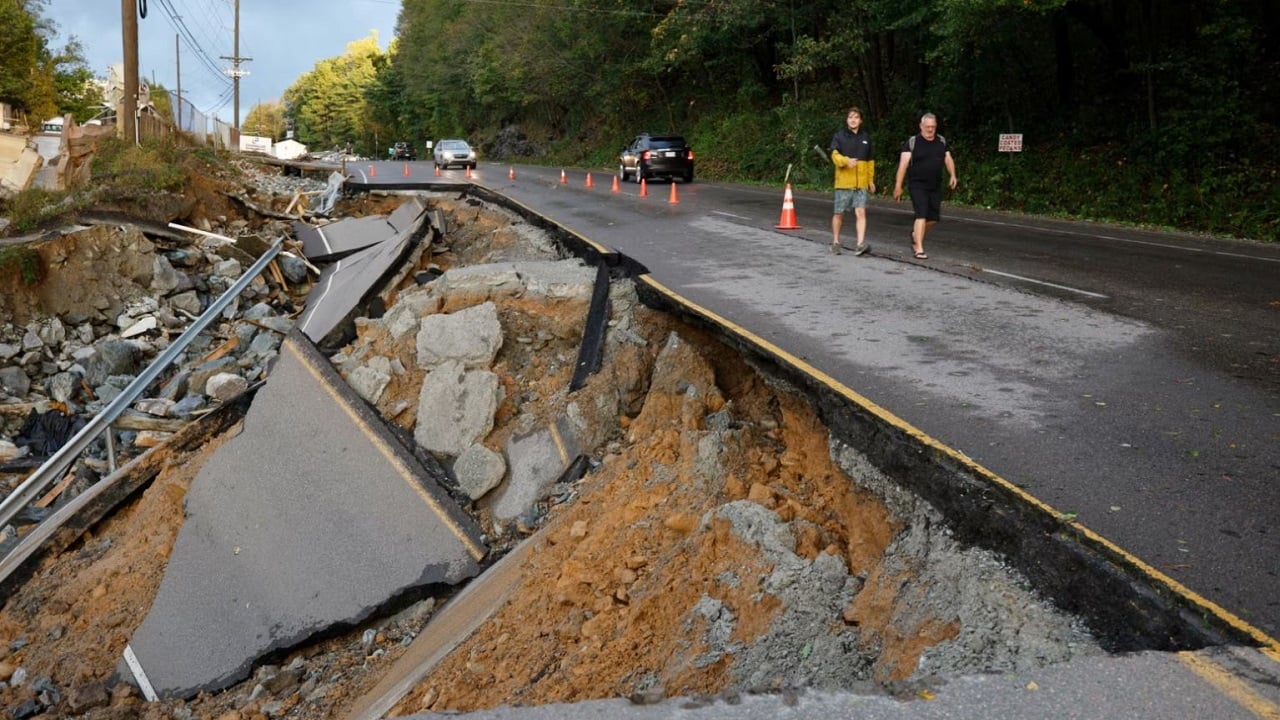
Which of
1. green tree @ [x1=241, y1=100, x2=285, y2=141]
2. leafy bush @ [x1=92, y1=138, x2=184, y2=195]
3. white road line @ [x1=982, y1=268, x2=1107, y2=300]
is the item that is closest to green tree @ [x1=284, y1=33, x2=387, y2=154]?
green tree @ [x1=241, y1=100, x2=285, y2=141]

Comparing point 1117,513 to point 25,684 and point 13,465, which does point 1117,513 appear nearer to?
point 25,684

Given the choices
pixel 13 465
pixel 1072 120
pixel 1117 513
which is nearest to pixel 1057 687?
pixel 1117 513

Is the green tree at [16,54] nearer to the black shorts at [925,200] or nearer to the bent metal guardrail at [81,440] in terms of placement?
the bent metal guardrail at [81,440]

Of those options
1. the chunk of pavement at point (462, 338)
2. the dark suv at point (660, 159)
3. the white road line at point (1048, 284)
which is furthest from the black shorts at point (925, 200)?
the dark suv at point (660, 159)

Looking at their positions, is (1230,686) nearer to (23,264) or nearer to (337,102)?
(23,264)

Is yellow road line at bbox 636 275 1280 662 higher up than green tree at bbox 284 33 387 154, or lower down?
lower down

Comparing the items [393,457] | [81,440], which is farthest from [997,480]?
[81,440]

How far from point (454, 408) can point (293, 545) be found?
1732 mm

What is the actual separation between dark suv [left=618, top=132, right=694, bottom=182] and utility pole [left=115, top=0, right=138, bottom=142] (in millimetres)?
13644

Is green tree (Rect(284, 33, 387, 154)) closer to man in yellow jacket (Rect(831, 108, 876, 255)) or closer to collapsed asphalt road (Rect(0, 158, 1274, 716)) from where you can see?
man in yellow jacket (Rect(831, 108, 876, 255))

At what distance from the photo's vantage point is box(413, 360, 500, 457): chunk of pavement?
742 centimetres

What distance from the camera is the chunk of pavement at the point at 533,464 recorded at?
22.6 feet

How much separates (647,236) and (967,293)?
591cm

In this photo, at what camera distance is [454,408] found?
761 cm
